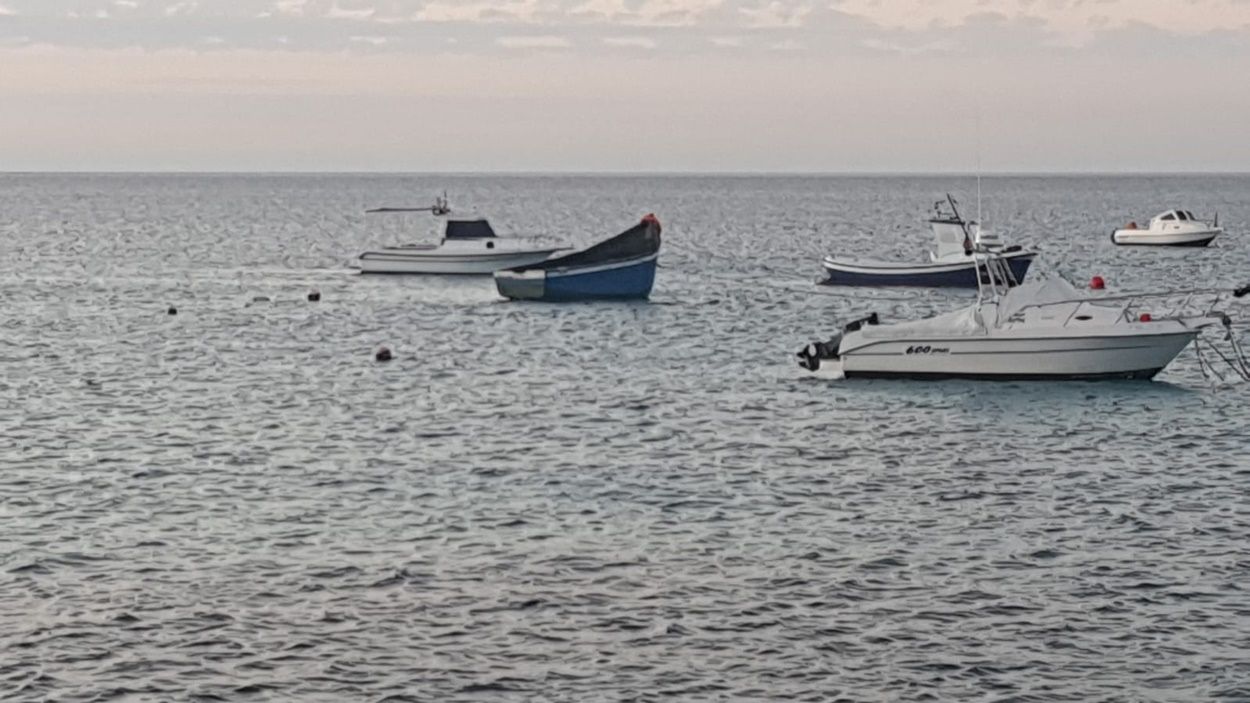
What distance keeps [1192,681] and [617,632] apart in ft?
22.1

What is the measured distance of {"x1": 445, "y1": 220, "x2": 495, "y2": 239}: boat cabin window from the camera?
87.8 m

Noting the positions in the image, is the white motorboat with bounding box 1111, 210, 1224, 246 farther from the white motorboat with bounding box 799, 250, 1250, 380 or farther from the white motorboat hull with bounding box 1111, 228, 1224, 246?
the white motorboat with bounding box 799, 250, 1250, 380

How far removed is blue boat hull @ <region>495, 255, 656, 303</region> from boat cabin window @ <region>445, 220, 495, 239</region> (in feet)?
45.5

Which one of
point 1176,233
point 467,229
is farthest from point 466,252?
point 1176,233

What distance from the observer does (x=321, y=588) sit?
80.7 feet

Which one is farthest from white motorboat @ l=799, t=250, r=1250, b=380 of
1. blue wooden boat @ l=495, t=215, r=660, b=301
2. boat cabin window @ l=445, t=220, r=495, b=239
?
boat cabin window @ l=445, t=220, r=495, b=239

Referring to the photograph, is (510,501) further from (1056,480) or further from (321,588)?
(1056,480)

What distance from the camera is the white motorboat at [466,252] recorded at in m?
86.5

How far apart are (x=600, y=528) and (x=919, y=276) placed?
52.8 metres

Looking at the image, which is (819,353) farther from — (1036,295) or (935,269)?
(935,269)

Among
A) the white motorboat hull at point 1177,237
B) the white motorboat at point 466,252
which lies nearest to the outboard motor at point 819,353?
the white motorboat at point 466,252

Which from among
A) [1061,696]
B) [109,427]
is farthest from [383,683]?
[109,427]

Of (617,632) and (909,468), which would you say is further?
(909,468)

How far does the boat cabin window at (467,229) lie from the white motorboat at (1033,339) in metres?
42.7
